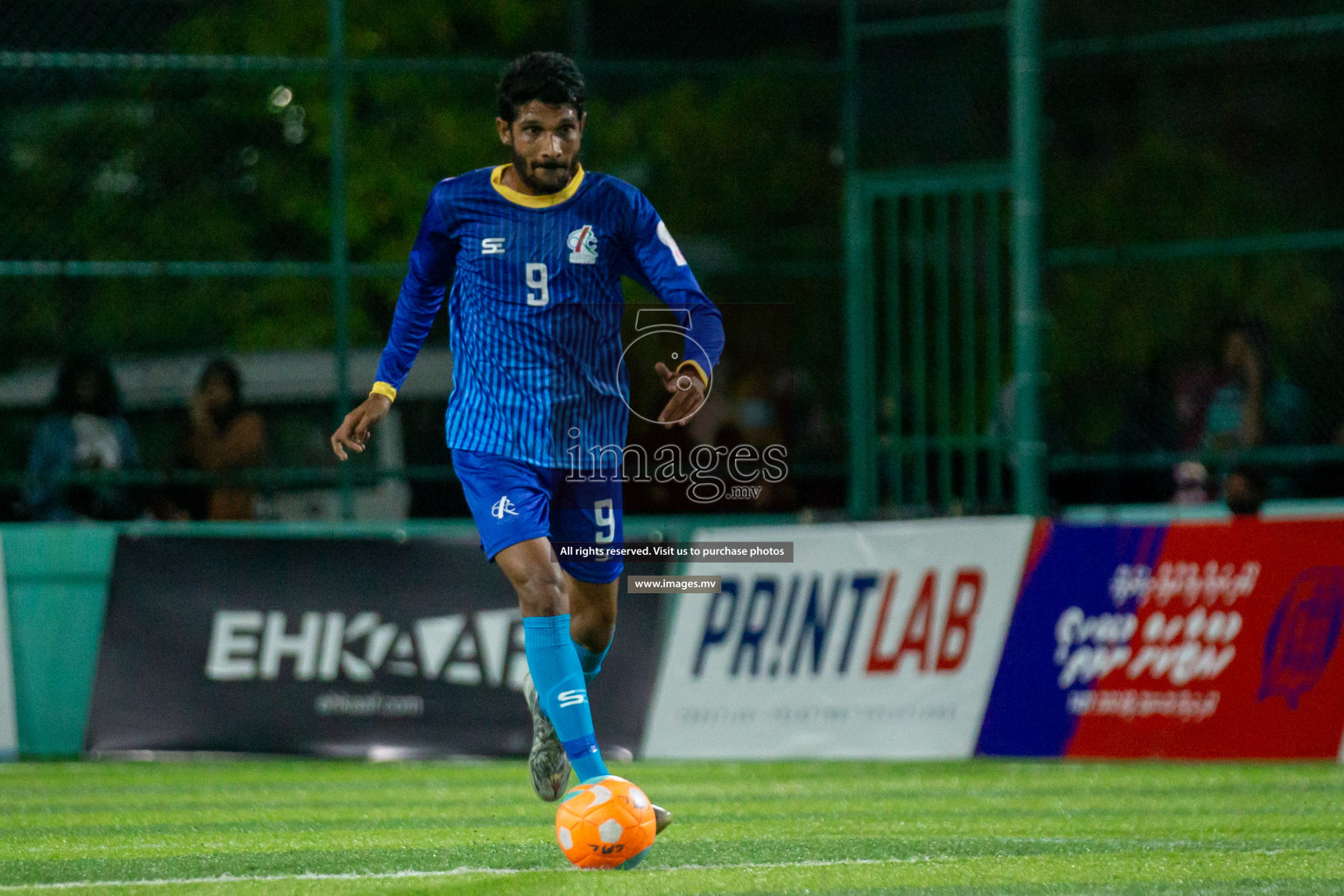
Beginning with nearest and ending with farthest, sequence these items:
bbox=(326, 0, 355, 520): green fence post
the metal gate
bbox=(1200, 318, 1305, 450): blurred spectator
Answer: bbox=(1200, 318, 1305, 450): blurred spectator
bbox=(326, 0, 355, 520): green fence post
the metal gate

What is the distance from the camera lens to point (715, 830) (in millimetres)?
6961

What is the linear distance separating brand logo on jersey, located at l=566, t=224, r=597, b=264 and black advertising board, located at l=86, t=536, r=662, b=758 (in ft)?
13.8

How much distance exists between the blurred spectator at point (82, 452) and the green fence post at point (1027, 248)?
4928 mm

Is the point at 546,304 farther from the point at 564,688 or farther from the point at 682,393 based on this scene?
the point at 564,688

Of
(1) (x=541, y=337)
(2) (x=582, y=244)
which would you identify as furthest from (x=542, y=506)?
(2) (x=582, y=244)

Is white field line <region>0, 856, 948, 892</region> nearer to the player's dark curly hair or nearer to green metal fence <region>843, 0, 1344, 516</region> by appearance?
the player's dark curly hair

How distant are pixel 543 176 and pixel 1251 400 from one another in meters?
6.54

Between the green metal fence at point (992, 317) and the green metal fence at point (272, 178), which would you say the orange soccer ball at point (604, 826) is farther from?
the green metal fence at point (272, 178)

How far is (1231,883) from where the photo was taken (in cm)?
548

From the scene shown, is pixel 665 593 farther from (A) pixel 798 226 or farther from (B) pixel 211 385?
(A) pixel 798 226

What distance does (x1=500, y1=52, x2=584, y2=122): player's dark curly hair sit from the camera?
6.09 meters

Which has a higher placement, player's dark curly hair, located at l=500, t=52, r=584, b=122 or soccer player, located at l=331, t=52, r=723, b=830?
player's dark curly hair, located at l=500, t=52, r=584, b=122

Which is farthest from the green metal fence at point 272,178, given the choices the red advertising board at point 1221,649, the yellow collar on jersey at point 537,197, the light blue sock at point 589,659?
the yellow collar on jersey at point 537,197

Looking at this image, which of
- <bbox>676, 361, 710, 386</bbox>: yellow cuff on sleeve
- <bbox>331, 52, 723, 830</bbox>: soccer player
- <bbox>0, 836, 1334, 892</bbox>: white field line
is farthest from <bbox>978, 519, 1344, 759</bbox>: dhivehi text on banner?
<bbox>676, 361, 710, 386</bbox>: yellow cuff on sleeve
